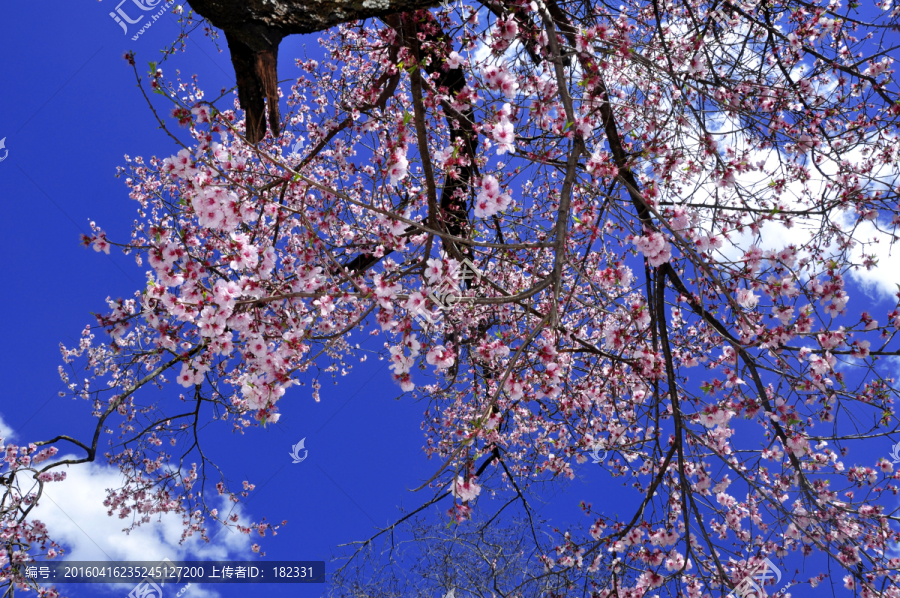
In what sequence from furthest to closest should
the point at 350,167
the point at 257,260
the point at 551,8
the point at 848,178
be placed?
the point at 350,167 < the point at 848,178 < the point at 551,8 < the point at 257,260

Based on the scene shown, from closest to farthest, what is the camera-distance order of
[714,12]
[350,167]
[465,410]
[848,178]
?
[714,12], [848,178], [350,167], [465,410]

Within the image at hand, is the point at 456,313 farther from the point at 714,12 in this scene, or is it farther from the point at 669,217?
the point at 714,12

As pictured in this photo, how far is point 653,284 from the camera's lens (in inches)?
140

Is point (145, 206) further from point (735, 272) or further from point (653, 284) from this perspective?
point (735, 272)

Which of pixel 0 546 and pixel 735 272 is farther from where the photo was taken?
pixel 0 546

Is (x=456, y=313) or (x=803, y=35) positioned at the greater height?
(x=803, y=35)

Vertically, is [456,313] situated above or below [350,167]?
below

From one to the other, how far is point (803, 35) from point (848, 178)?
44.4 inches

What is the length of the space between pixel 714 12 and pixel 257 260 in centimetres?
321

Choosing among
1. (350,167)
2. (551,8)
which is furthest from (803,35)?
(350,167)

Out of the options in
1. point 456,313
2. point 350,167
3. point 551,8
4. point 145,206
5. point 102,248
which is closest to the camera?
point 102,248

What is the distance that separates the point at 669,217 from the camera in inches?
110

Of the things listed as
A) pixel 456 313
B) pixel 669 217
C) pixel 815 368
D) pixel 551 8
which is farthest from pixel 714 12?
pixel 456 313

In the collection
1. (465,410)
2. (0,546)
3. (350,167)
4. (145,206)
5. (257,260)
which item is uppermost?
(145,206)
